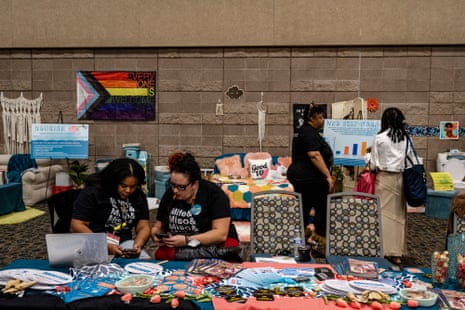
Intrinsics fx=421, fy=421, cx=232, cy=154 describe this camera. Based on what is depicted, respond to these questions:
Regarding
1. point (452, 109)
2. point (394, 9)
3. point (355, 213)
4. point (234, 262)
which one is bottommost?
point (234, 262)

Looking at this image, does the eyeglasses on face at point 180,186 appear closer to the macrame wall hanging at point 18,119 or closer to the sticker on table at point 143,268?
the sticker on table at point 143,268

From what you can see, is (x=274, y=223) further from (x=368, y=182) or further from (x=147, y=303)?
(x=368, y=182)

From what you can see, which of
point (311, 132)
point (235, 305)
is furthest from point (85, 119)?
point (235, 305)

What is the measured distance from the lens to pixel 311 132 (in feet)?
13.1

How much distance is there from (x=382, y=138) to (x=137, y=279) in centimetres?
263

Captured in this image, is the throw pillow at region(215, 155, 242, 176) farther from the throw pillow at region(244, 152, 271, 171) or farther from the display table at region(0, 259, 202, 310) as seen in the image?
the display table at region(0, 259, 202, 310)

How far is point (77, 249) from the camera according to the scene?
2.12 meters

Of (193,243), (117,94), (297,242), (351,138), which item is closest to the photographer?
(193,243)

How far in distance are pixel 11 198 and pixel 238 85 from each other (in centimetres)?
384

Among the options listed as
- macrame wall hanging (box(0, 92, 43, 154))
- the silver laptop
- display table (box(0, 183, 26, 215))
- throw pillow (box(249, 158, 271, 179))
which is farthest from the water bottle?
macrame wall hanging (box(0, 92, 43, 154))

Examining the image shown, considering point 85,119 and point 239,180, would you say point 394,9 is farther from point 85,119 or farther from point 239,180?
point 85,119

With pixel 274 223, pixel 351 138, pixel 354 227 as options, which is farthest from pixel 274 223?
pixel 351 138

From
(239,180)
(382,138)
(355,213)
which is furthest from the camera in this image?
(239,180)

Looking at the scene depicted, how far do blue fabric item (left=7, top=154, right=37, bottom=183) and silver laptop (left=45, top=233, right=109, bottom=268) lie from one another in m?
4.79
